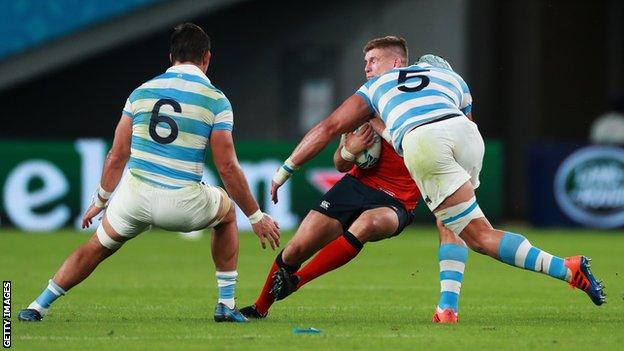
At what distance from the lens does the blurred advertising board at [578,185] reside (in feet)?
66.0

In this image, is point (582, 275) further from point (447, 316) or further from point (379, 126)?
point (379, 126)

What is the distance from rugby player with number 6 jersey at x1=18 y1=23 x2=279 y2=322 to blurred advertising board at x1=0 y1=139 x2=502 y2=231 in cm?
1035

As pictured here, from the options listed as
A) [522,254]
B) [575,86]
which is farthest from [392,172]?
[575,86]

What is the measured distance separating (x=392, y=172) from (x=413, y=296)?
193 centimetres

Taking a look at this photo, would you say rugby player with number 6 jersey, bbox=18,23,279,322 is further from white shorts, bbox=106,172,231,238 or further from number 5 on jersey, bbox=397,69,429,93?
number 5 on jersey, bbox=397,69,429,93

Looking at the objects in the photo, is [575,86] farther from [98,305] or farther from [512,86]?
[98,305]

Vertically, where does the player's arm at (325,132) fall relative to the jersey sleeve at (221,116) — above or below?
below

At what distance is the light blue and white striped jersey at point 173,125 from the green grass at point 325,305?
96 centimetres

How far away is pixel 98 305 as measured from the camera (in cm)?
1058

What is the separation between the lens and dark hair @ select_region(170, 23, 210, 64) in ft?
29.8

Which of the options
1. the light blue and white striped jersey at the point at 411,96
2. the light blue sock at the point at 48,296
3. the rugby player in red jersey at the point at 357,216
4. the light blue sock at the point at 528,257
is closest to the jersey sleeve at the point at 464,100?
the light blue and white striped jersey at the point at 411,96

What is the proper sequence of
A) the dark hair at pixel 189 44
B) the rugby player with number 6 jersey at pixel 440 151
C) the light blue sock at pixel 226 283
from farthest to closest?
the light blue sock at pixel 226 283 → the dark hair at pixel 189 44 → the rugby player with number 6 jersey at pixel 440 151

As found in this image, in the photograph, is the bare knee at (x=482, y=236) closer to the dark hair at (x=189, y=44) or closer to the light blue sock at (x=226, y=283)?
the light blue sock at (x=226, y=283)

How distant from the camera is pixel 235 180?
8938 mm
